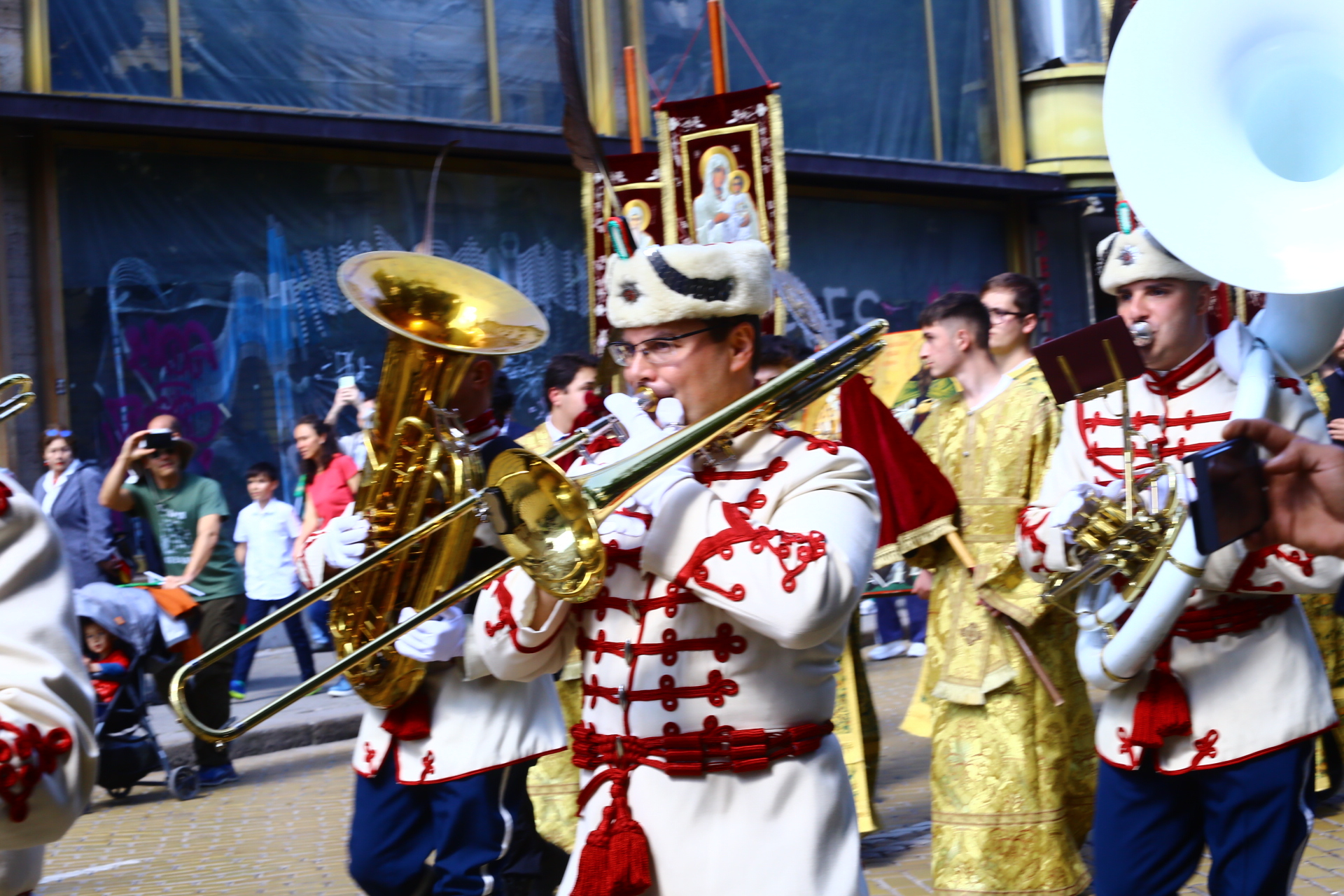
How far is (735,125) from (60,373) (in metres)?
6.19

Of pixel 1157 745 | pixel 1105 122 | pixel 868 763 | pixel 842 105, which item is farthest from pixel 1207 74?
pixel 842 105

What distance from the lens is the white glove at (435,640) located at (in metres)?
3.67

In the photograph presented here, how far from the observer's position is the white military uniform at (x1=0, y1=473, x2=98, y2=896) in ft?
7.01

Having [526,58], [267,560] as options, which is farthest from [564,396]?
[526,58]

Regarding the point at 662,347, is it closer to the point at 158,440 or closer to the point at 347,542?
the point at 347,542

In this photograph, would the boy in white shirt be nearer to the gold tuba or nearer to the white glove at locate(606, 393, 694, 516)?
the gold tuba

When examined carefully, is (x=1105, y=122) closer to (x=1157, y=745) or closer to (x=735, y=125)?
(x=1157, y=745)

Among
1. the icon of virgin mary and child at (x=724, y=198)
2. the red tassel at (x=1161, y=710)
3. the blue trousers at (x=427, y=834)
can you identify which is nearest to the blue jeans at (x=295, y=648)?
the icon of virgin mary and child at (x=724, y=198)

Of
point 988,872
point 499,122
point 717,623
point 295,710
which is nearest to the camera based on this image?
point 717,623

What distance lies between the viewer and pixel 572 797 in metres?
5.54

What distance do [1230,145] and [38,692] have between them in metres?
2.52

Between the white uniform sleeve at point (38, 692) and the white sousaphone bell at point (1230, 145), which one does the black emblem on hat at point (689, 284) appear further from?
the white uniform sleeve at point (38, 692)

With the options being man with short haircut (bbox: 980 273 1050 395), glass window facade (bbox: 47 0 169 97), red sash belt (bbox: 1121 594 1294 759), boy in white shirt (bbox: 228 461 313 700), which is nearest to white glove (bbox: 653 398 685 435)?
red sash belt (bbox: 1121 594 1294 759)

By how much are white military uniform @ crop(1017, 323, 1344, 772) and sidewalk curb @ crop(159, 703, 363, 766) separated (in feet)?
19.2
